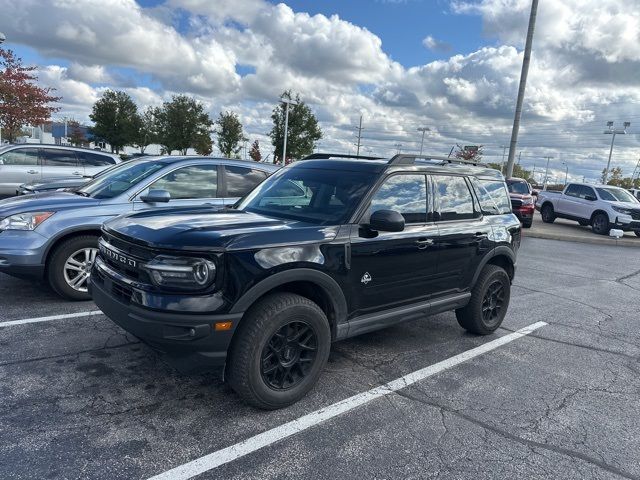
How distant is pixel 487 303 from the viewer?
5180 mm

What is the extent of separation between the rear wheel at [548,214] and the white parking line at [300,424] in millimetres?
17885

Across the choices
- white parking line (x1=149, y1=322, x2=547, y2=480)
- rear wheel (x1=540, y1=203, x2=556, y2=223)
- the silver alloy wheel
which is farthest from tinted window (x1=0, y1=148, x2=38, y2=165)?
rear wheel (x1=540, y1=203, x2=556, y2=223)

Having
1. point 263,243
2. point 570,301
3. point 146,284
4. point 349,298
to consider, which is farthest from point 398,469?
point 570,301

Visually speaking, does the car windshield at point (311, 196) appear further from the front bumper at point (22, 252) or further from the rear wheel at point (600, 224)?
the rear wheel at point (600, 224)

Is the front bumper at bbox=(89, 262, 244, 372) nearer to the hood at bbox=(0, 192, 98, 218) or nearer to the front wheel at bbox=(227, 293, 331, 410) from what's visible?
the front wheel at bbox=(227, 293, 331, 410)

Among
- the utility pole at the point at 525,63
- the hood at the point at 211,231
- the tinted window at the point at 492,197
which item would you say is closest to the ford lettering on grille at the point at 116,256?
the hood at the point at 211,231

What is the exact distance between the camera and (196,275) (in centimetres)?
295

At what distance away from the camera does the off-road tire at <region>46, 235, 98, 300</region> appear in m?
5.07

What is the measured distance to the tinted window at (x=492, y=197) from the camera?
5.04m

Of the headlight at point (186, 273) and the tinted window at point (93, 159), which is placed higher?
the tinted window at point (93, 159)

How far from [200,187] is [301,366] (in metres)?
3.50

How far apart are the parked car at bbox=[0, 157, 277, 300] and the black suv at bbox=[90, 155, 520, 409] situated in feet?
5.72

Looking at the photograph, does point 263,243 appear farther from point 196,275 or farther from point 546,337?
point 546,337

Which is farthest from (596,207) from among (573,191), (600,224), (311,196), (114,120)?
(114,120)
